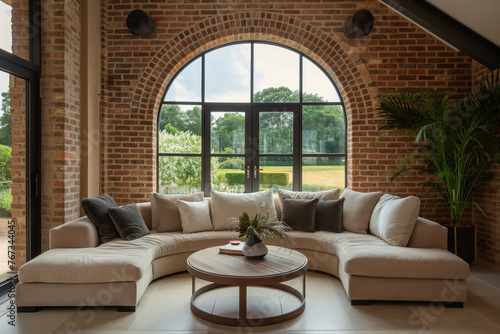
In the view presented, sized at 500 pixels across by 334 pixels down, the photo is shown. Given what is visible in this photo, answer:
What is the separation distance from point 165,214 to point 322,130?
2.61 metres

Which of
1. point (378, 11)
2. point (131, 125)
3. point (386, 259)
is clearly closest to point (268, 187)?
point (131, 125)

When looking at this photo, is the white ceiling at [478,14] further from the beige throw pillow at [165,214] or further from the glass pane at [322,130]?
the beige throw pillow at [165,214]

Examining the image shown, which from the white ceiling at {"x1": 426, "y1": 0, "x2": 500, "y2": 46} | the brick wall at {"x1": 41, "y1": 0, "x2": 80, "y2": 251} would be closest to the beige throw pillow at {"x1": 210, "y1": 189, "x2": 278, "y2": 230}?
the brick wall at {"x1": 41, "y1": 0, "x2": 80, "y2": 251}

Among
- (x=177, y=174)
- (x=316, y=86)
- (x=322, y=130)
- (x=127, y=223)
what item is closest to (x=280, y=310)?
(x=127, y=223)

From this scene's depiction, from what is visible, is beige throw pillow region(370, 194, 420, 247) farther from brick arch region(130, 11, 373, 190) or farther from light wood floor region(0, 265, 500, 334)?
brick arch region(130, 11, 373, 190)

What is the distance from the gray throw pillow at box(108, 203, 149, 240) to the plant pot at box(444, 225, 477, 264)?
3607 mm

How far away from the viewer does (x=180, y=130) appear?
18.3 ft

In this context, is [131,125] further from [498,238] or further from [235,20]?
[498,238]

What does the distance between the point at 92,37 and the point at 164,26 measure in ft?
3.20

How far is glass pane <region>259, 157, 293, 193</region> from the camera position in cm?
559

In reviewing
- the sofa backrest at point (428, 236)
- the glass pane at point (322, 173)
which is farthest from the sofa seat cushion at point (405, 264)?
the glass pane at point (322, 173)

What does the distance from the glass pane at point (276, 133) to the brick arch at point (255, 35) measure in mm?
902

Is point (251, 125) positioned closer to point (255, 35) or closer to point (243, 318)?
point (255, 35)

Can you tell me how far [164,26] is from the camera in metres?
5.27
